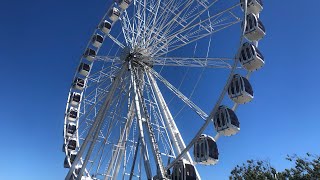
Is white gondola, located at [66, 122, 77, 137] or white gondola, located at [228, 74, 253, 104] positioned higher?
white gondola, located at [228, 74, 253, 104]

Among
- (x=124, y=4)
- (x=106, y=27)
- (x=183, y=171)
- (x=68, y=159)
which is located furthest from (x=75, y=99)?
(x=183, y=171)

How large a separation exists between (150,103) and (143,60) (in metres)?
2.82

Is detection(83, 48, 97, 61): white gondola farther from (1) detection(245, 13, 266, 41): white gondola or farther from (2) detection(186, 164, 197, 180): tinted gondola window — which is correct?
(2) detection(186, 164, 197, 180): tinted gondola window

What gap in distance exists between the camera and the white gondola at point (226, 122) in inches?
568

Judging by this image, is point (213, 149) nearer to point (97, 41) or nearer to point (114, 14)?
point (114, 14)

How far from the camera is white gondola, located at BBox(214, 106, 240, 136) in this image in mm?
14438

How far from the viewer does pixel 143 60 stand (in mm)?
19906

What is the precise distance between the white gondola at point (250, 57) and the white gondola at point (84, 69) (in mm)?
13444

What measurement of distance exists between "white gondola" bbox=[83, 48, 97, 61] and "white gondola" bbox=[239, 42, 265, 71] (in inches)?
516

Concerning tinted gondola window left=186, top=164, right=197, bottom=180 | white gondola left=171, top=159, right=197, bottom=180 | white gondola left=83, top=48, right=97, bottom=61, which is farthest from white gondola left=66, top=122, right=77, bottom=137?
tinted gondola window left=186, top=164, right=197, bottom=180

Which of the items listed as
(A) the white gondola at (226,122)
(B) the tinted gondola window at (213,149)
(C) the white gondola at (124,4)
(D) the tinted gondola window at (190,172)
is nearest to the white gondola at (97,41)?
(C) the white gondola at (124,4)

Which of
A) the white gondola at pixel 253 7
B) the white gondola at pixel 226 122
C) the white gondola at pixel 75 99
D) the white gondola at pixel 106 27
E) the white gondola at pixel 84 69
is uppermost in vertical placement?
the white gondola at pixel 106 27

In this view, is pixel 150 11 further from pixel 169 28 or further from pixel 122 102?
pixel 122 102

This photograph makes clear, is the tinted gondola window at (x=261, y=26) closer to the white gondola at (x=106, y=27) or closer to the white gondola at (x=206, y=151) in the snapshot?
the white gondola at (x=206, y=151)
